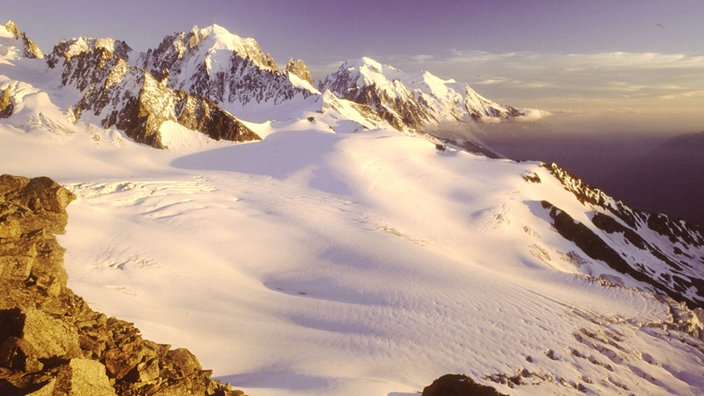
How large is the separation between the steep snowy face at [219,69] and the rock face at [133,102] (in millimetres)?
84951

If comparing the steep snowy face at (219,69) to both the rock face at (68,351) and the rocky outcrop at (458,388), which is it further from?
the rocky outcrop at (458,388)

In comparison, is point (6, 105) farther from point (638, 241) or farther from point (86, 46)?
point (638, 241)

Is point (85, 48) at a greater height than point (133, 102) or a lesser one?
greater

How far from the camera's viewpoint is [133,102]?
2469 inches

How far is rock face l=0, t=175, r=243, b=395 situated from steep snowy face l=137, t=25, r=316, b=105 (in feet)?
489

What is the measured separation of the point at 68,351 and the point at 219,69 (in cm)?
18733

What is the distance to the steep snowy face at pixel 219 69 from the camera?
16088cm

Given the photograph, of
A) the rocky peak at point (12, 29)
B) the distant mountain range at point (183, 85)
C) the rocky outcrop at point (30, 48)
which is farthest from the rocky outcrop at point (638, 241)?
the rocky peak at point (12, 29)

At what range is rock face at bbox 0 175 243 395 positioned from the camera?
6.46 metres

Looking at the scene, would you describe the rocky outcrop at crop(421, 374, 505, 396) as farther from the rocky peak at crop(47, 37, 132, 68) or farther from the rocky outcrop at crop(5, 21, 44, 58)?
the rocky outcrop at crop(5, 21, 44, 58)

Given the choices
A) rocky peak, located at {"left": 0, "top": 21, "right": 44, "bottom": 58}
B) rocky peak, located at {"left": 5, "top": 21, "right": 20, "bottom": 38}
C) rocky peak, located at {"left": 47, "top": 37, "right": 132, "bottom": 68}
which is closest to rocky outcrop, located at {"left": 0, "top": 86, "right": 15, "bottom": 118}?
rocky peak, located at {"left": 47, "top": 37, "right": 132, "bottom": 68}

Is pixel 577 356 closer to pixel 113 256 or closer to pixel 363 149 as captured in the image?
pixel 113 256

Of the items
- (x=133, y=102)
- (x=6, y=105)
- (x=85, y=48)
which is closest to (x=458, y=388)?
(x=133, y=102)

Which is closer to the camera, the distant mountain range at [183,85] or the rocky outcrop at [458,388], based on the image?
the rocky outcrop at [458,388]
